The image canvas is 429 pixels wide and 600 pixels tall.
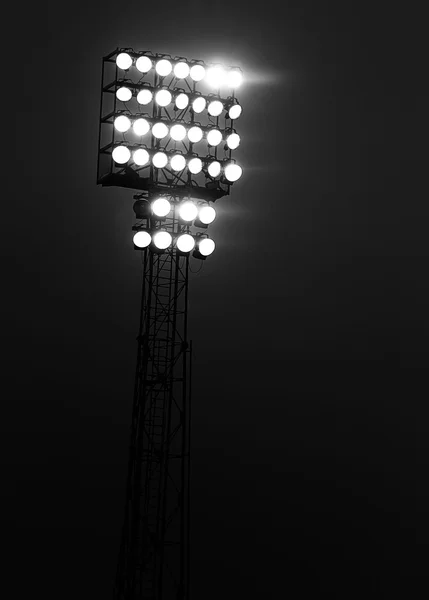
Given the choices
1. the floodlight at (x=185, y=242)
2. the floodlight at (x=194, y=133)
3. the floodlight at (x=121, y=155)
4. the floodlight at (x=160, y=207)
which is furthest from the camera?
the floodlight at (x=194, y=133)

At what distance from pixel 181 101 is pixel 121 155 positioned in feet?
2.85

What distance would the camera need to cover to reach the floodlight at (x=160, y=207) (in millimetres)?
7311

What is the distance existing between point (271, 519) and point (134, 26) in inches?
268

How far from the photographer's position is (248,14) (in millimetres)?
10570

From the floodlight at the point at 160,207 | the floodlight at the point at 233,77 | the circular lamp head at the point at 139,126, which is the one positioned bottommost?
the floodlight at the point at 160,207

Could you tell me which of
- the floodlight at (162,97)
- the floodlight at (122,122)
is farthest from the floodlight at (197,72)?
the floodlight at (122,122)

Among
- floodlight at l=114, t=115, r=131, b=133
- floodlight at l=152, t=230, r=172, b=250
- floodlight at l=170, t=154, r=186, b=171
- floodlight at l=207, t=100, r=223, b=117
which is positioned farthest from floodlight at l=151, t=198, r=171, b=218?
floodlight at l=207, t=100, r=223, b=117

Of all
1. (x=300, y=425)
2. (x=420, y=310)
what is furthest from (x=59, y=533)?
(x=420, y=310)

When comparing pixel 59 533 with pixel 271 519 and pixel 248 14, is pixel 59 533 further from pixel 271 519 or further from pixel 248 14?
pixel 248 14

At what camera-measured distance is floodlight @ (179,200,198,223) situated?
748 centimetres

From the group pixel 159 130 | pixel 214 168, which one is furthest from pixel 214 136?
pixel 159 130

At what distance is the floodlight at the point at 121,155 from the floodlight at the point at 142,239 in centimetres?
70

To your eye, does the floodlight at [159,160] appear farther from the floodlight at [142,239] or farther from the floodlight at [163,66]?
the floodlight at [163,66]

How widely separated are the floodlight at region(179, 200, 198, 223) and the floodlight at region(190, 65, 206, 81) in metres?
1.28
